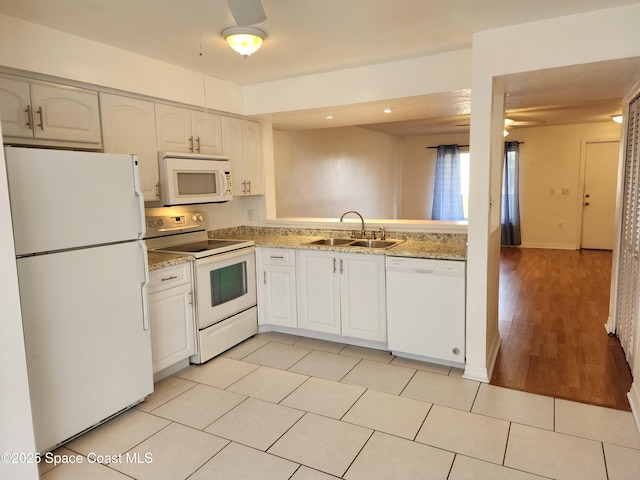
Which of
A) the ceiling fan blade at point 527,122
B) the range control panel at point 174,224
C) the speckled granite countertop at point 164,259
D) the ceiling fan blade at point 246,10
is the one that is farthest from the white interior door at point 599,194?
the ceiling fan blade at point 246,10

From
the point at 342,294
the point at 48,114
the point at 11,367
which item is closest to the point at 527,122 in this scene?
the point at 342,294

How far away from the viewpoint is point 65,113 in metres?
2.60

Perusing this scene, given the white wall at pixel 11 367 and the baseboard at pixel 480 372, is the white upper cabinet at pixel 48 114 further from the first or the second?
the baseboard at pixel 480 372

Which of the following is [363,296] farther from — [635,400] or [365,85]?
[635,400]

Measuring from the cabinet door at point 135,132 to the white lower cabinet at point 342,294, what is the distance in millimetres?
1317

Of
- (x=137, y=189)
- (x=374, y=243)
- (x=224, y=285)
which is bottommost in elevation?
(x=224, y=285)

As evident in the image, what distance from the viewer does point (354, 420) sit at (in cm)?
247

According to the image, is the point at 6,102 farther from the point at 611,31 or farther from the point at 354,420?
the point at 611,31

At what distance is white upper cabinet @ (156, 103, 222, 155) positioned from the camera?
3.24m

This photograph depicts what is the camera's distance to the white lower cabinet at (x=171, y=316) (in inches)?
113

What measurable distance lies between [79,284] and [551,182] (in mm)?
7865

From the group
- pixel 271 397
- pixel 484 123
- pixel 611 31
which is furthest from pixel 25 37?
pixel 611 31

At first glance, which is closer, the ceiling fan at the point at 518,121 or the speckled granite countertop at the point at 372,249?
the speckled granite countertop at the point at 372,249

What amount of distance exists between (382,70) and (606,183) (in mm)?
6060
